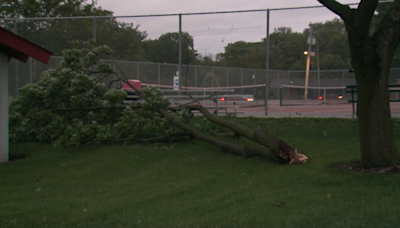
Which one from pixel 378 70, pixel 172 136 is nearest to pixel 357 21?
pixel 378 70

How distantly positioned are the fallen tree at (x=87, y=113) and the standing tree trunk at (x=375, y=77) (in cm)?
266

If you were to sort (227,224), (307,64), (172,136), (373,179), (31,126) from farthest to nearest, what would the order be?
(307,64), (31,126), (172,136), (373,179), (227,224)

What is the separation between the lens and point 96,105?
9.06 meters

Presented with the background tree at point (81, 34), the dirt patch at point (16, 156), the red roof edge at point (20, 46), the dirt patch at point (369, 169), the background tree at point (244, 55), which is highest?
the background tree at point (81, 34)

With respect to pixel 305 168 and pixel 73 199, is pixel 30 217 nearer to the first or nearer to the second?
pixel 73 199

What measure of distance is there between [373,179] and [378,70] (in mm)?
1565

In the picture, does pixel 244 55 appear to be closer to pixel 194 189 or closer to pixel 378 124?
pixel 378 124

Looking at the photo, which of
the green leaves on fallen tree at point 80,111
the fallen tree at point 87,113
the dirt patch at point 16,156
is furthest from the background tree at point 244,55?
the dirt patch at point 16,156

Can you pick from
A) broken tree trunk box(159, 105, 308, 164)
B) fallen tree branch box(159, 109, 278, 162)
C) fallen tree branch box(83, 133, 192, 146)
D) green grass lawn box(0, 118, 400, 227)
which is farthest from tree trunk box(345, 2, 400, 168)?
fallen tree branch box(83, 133, 192, 146)

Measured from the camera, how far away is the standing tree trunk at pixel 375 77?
206 inches

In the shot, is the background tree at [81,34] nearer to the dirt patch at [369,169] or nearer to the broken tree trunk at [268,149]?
the broken tree trunk at [268,149]

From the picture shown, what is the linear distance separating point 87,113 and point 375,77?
260 inches

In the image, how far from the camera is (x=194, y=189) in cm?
530

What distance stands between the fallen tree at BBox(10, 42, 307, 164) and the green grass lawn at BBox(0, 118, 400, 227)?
0.41m
